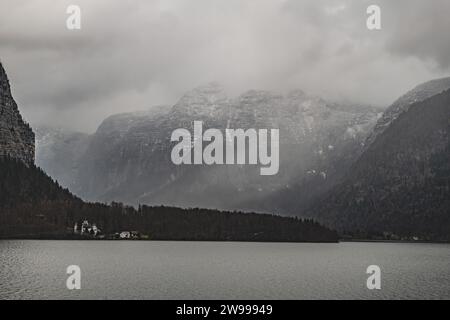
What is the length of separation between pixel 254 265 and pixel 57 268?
204ft

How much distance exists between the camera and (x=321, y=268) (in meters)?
177

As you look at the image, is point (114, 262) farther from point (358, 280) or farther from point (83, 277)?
point (358, 280)

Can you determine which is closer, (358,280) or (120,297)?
(120,297)

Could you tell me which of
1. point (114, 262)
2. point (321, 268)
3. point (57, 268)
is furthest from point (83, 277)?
point (321, 268)

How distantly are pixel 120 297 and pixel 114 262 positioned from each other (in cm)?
8100

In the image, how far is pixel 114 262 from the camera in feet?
611
